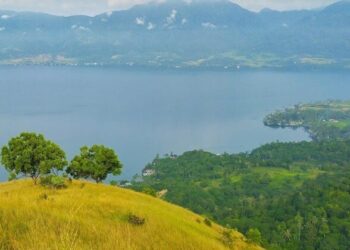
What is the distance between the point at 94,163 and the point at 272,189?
82.1 metres

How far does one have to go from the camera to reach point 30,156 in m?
28.7

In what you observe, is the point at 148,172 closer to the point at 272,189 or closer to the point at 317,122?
the point at 272,189

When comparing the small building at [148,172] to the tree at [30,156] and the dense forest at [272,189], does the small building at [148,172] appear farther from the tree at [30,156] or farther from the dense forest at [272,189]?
the tree at [30,156]

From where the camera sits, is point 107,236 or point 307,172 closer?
point 107,236

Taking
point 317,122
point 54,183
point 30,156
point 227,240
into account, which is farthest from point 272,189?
point 227,240

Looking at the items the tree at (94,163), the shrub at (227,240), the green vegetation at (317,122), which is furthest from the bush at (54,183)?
the green vegetation at (317,122)

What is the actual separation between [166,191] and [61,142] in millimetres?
A: 56691

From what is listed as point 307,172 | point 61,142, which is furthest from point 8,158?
point 61,142

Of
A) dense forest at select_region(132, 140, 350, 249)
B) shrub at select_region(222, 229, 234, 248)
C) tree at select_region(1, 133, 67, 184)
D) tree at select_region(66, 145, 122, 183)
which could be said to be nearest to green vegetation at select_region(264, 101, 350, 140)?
dense forest at select_region(132, 140, 350, 249)

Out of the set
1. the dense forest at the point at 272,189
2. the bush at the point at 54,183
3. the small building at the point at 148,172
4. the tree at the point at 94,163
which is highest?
the bush at the point at 54,183

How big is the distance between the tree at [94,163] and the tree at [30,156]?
3.89m

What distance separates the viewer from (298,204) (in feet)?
282

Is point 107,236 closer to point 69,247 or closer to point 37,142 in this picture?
point 69,247

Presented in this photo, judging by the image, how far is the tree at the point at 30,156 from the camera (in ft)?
92.9
